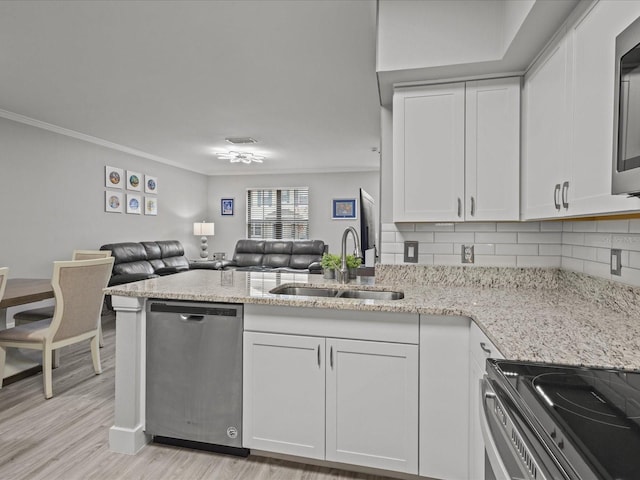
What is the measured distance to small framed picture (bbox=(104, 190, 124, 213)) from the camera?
5.93m

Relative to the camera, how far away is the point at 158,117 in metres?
4.55

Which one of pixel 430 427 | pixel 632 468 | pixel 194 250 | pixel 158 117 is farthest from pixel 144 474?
pixel 194 250

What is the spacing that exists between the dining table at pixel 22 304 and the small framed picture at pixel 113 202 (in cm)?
246

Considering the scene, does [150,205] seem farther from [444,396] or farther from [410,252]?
[444,396]

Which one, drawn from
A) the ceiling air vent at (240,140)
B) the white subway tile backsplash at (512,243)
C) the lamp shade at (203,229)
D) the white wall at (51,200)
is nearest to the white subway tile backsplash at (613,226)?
the white subway tile backsplash at (512,243)

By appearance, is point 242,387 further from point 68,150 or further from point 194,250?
point 194,250

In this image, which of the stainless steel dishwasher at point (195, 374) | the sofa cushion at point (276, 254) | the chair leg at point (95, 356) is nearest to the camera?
the stainless steel dishwasher at point (195, 374)

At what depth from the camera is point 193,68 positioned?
3184 mm

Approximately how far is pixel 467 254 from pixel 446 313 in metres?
0.83

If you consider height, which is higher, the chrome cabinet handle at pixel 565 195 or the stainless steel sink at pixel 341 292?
the chrome cabinet handle at pixel 565 195

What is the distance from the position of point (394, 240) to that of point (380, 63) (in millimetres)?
1062

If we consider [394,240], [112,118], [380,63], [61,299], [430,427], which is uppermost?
[112,118]

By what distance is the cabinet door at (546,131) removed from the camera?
5.22ft

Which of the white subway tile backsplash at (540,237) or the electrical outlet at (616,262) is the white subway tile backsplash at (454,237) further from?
the electrical outlet at (616,262)
